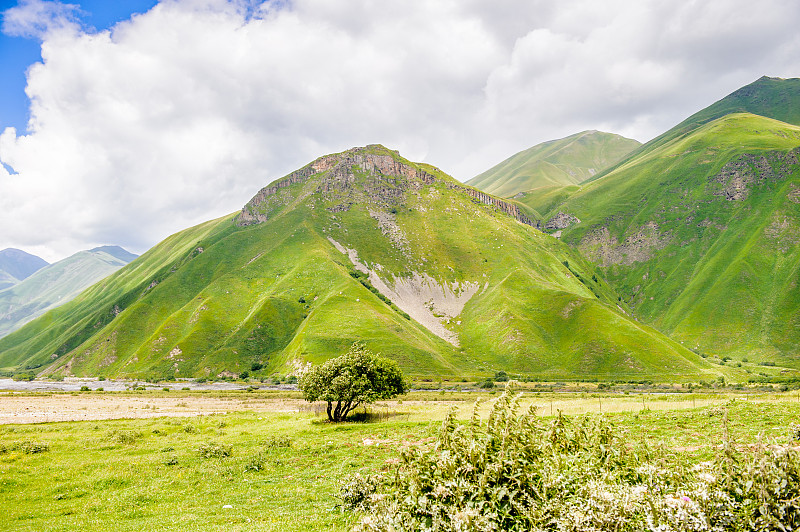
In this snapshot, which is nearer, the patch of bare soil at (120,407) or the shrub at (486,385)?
the patch of bare soil at (120,407)

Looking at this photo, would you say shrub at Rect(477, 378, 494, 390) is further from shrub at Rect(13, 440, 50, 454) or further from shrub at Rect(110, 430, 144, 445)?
shrub at Rect(13, 440, 50, 454)

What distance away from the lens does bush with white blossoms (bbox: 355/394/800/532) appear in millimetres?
9609

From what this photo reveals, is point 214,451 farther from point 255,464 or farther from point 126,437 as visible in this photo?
point 126,437

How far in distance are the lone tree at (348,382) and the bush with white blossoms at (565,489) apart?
47494 mm

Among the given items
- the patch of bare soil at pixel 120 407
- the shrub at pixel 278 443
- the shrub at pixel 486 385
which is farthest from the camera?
the shrub at pixel 486 385

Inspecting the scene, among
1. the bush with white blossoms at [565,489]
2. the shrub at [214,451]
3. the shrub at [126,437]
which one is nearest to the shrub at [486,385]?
the shrub at [126,437]

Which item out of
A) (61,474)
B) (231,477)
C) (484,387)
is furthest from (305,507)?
(484,387)

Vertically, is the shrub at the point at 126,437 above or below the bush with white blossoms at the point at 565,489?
below

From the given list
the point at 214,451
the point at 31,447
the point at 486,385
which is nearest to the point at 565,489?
the point at 214,451

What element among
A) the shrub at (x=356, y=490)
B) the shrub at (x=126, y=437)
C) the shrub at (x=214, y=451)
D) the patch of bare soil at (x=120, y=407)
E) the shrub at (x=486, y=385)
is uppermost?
the shrub at (x=356, y=490)

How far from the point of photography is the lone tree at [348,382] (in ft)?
193

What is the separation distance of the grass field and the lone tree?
6411 mm

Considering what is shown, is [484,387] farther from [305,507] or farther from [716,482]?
[716,482]

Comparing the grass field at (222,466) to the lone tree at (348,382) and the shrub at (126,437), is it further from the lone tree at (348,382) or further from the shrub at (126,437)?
the lone tree at (348,382)
